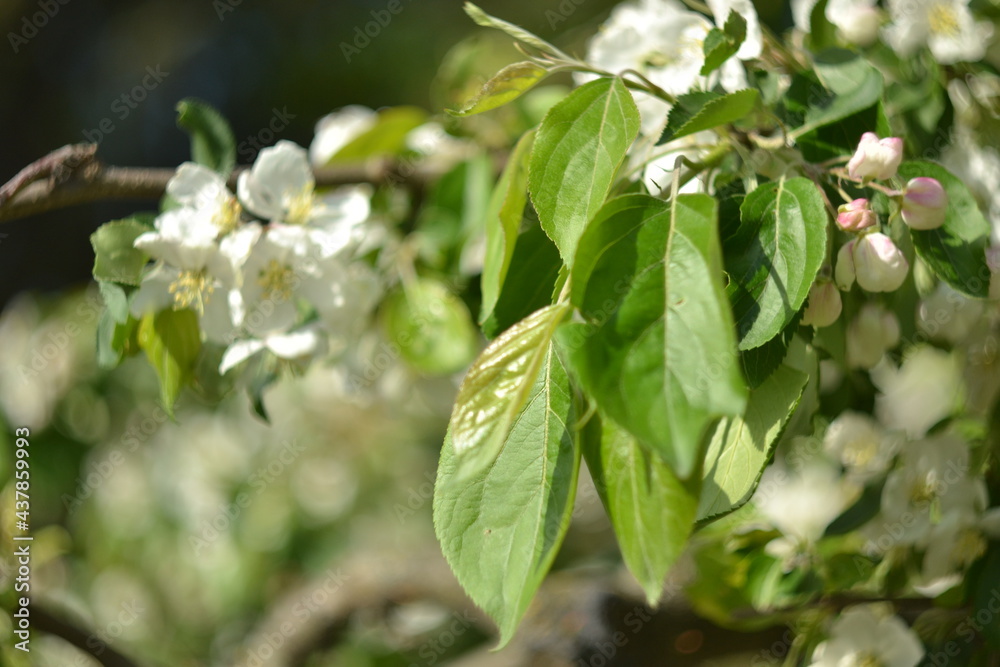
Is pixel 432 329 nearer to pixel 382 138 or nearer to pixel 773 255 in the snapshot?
pixel 382 138

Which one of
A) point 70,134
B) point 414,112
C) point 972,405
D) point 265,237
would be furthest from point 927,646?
point 70,134

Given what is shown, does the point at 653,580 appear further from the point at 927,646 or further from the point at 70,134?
the point at 70,134

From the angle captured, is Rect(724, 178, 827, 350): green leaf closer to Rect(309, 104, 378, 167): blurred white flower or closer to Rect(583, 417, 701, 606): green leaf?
Rect(583, 417, 701, 606): green leaf

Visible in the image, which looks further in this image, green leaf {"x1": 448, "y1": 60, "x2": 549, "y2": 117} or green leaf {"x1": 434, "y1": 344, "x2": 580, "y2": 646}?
green leaf {"x1": 448, "y1": 60, "x2": 549, "y2": 117}

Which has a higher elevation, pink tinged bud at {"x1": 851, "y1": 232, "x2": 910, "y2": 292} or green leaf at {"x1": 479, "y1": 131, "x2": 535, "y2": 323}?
green leaf at {"x1": 479, "y1": 131, "x2": 535, "y2": 323}
